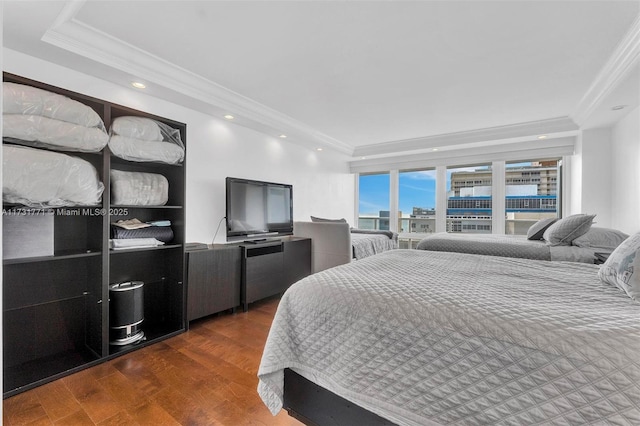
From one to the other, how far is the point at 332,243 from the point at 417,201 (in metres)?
3.03

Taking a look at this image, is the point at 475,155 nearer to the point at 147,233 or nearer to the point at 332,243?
the point at 332,243

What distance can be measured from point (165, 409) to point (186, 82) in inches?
106

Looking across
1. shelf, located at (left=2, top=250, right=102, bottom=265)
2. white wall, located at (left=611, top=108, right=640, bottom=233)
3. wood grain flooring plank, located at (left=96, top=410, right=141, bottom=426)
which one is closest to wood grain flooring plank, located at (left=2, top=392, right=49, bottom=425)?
wood grain flooring plank, located at (left=96, top=410, right=141, bottom=426)

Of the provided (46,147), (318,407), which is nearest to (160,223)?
(46,147)

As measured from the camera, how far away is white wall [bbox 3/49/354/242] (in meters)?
2.42

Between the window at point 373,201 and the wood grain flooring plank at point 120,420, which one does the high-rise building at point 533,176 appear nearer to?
the window at point 373,201

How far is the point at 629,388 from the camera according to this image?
0.83m

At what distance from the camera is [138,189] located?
2.46m

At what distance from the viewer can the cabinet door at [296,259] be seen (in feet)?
12.7

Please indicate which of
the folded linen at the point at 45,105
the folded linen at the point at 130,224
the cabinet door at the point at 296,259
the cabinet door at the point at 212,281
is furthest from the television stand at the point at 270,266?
the folded linen at the point at 45,105

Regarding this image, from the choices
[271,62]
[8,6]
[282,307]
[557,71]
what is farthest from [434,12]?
[8,6]

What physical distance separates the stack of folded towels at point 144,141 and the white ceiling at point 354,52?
46 cm

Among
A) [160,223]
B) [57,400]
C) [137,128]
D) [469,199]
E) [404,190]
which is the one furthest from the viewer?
[404,190]

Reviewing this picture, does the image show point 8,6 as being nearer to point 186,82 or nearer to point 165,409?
point 186,82
